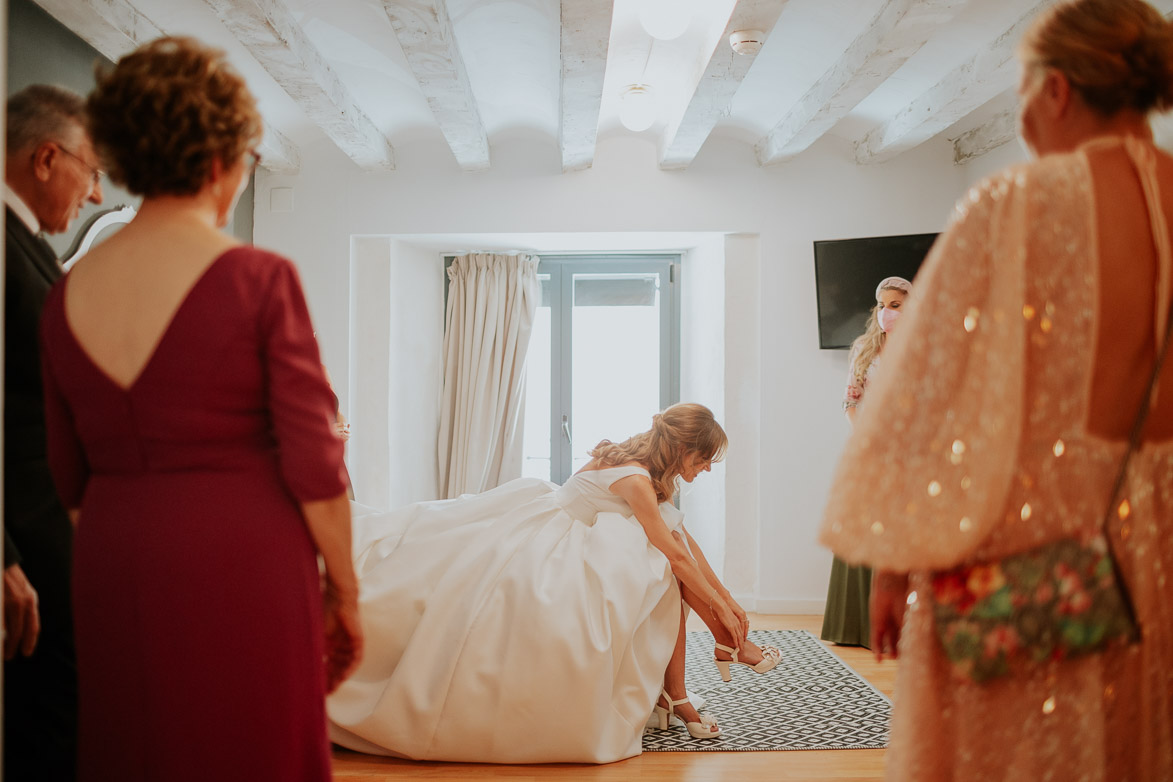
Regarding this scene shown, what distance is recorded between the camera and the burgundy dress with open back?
0.98m

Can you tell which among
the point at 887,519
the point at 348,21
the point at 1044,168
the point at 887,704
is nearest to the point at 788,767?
the point at 887,704

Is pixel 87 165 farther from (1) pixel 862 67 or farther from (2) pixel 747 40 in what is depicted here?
(1) pixel 862 67

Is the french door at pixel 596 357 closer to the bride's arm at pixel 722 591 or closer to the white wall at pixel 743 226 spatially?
the white wall at pixel 743 226

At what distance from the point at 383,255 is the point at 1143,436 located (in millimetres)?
4665

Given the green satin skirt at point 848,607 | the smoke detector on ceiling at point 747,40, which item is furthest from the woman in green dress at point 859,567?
the smoke detector on ceiling at point 747,40

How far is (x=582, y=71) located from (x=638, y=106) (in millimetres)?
682

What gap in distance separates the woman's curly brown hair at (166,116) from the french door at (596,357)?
189 inches

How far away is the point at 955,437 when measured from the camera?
96 cm

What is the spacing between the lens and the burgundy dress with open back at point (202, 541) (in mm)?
976

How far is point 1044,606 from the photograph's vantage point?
0.92 m

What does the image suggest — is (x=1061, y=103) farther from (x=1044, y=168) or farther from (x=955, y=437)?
(x=955, y=437)

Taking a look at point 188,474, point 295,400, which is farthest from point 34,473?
point 295,400

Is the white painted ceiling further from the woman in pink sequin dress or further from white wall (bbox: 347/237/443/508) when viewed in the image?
the woman in pink sequin dress

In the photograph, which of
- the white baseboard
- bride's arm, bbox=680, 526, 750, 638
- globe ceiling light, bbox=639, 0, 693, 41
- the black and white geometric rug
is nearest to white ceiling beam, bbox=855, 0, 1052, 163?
globe ceiling light, bbox=639, 0, 693, 41
